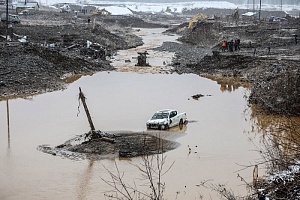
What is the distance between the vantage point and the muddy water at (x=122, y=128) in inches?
744

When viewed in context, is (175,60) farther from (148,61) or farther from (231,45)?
(231,45)

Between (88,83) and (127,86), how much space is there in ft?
13.4

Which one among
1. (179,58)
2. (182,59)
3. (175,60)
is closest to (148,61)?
(175,60)

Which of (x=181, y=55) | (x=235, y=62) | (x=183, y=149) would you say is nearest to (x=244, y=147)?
(x=183, y=149)

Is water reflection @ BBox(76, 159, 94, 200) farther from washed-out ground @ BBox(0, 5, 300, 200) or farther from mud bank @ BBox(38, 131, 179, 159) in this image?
washed-out ground @ BBox(0, 5, 300, 200)

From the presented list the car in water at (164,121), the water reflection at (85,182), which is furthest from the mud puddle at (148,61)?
the water reflection at (85,182)

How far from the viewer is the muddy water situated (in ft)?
62.0

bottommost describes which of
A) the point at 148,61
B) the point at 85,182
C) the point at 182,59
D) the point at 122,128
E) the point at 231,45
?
the point at 85,182

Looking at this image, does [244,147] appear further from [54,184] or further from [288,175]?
[288,175]

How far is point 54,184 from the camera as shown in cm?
1902

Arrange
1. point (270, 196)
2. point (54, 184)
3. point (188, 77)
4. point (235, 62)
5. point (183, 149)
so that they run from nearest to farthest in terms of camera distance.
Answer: point (270, 196) < point (54, 184) < point (183, 149) < point (188, 77) < point (235, 62)

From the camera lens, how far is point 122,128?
2719 centimetres

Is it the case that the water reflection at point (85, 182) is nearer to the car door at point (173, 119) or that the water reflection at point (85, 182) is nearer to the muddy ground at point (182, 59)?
the car door at point (173, 119)

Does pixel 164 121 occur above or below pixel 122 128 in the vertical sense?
above
